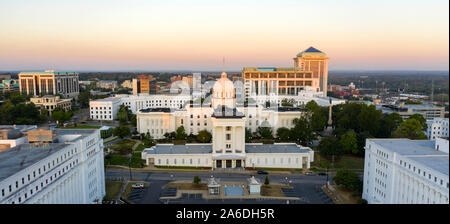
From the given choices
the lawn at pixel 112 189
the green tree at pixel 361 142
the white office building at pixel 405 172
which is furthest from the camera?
the green tree at pixel 361 142

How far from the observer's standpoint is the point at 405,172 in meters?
25.2

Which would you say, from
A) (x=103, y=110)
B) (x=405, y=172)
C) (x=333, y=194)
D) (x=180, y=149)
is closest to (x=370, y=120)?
(x=333, y=194)

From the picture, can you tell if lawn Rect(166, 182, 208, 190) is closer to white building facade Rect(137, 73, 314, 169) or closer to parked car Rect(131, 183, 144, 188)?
parked car Rect(131, 183, 144, 188)

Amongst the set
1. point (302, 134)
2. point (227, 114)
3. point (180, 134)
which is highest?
point (227, 114)

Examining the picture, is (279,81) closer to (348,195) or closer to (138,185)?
(348,195)

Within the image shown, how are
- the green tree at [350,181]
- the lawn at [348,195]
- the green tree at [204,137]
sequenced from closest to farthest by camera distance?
the lawn at [348,195], the green tree at [350,181], the green tree at [204,137]

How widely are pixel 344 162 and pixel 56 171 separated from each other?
36969 mm

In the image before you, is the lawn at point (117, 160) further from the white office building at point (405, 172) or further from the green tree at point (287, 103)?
the green tree at point (287, 103)

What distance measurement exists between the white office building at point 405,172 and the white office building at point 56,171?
84.8 feet

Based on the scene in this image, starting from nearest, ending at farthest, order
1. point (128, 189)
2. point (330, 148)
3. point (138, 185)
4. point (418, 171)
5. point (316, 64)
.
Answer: point (418, 171), point (128, 189), point (138, 185), point (330, 148), point (316, 64)

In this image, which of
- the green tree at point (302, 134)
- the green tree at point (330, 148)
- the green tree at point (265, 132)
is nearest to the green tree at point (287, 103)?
the green tree at point (265, 132)

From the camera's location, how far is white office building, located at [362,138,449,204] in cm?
2144

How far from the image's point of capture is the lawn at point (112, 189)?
33.6 metres

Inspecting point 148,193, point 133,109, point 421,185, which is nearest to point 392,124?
point 421,185
